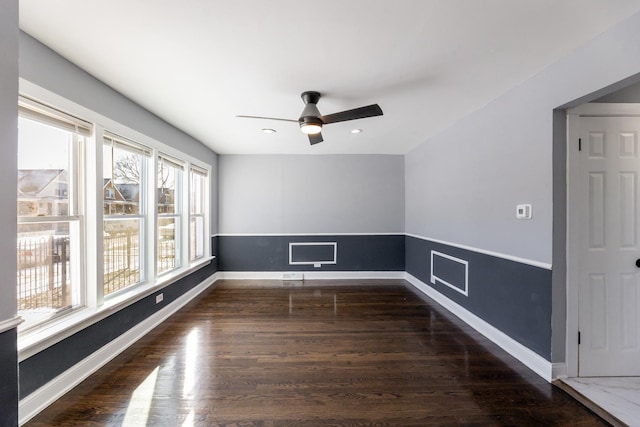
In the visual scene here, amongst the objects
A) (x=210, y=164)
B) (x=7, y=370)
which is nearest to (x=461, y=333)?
(x=7, y=370)

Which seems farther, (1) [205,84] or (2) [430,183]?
(2) [430,183]

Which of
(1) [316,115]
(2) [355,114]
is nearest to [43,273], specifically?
(1) [316,115]

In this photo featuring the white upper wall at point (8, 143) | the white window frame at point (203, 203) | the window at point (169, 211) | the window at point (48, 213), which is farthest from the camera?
the white window frame at point (203, 203)

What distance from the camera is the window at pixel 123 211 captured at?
2.44 meters

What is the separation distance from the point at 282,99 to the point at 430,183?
2590 millimetres

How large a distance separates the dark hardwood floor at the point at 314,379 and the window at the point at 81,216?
58 centimetres

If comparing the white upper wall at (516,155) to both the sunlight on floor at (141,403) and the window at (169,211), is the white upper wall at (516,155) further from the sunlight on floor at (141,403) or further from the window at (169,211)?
the window at (169,211)

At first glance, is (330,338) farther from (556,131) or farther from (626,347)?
(556,131)

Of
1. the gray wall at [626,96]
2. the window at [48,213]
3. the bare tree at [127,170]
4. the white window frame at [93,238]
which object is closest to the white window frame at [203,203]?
the white window frame at [93,238]

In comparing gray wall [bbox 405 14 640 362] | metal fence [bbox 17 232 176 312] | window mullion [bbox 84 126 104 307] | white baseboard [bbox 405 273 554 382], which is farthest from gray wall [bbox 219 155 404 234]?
Answer: window mullion [bbox 84 126 104 307]

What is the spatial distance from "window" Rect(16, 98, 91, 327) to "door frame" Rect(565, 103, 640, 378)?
149 inches

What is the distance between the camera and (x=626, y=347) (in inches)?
78.5

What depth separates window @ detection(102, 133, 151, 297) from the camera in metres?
2.44

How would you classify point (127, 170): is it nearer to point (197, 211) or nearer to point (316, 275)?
point (197, 211)
